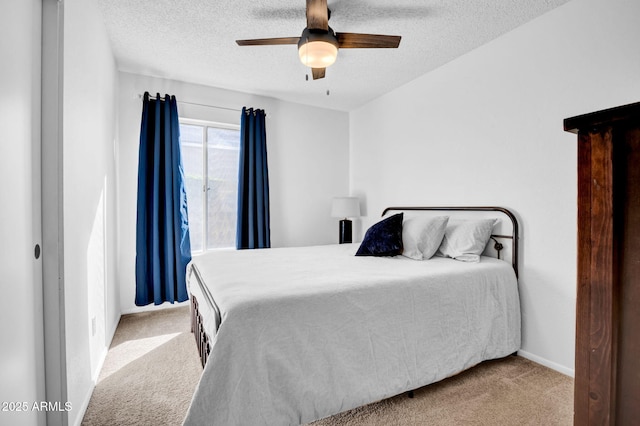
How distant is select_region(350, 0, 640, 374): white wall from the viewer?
1997mm

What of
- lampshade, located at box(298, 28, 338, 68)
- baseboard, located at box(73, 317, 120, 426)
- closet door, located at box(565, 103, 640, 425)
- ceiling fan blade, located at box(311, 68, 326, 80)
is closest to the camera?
closet door, located at box(565, 103, 640, 425)

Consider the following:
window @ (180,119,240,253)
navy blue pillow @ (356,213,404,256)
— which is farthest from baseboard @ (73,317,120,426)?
navy blue pillow @ (356,213,404,256)

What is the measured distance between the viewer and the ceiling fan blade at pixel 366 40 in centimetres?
202

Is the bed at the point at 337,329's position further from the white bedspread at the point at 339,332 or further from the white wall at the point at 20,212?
the white wall at the point at 20,212

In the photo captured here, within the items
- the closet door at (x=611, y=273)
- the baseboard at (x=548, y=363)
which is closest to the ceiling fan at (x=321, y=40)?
the closet door at (x=611, y=273)

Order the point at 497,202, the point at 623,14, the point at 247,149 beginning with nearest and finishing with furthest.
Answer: the point at 623,14 < the point at 497,202 < the point at 247,149

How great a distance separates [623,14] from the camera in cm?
190

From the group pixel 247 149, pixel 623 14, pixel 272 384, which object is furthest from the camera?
pixel 247 149

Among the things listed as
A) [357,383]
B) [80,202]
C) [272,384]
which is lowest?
[357,383]

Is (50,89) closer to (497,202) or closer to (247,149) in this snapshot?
(247,149)

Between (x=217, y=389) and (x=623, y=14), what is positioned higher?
(x=623, y=14)

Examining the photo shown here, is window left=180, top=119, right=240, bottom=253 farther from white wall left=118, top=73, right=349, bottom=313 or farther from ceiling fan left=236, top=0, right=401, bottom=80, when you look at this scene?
ceiling fan left=236, top=0, right=401, bottom=80

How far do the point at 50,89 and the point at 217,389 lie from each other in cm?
148

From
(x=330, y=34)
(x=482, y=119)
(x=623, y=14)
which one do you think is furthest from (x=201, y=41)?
(x=623, y=14)
